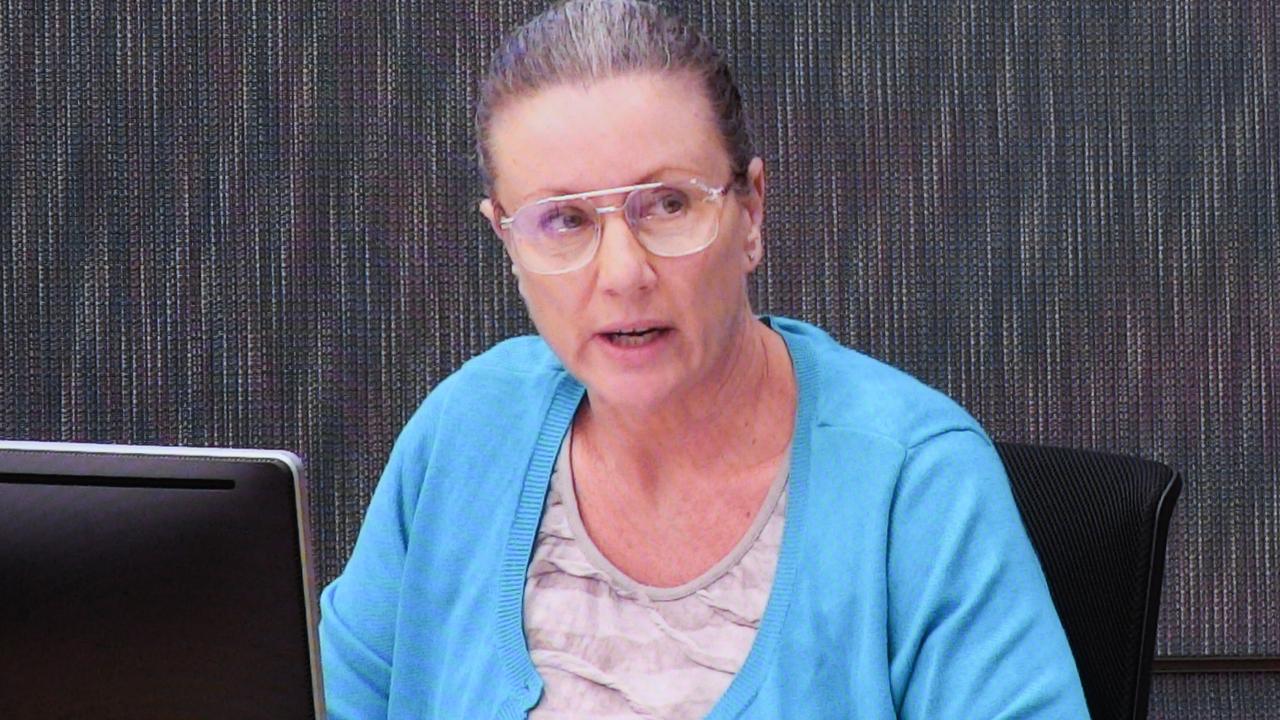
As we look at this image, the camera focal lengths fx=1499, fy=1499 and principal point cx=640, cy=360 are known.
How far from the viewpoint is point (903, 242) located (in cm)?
201

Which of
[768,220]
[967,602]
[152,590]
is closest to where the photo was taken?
[152,590]

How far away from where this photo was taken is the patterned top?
1.17 metres

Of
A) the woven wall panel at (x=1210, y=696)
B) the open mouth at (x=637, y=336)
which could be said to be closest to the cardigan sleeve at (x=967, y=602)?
the open mouth at (x=637, y=336)

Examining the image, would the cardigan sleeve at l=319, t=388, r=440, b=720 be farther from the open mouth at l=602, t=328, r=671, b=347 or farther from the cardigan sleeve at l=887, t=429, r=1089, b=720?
the cardigan sleeve at l=887, t=429, r=1089, b=720

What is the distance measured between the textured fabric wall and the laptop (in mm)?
1293

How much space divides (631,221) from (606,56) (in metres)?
0.13

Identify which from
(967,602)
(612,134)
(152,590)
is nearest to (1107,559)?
(967,602)

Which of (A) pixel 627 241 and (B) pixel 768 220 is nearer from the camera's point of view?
(A) pixel 627 241

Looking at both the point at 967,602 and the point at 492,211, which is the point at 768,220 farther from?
the point at 967,602

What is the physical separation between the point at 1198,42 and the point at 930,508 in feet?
3.83

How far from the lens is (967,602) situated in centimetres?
109

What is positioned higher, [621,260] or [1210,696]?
[621,260]

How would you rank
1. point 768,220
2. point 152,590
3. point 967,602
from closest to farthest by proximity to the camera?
point 152,590 < point 967,602 < point 768,220

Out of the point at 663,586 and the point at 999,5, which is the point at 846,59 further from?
the point at 663,586
